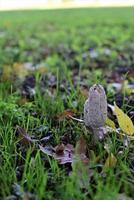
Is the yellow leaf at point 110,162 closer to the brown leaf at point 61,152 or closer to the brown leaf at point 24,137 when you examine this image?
the brown leaf at point 61,152

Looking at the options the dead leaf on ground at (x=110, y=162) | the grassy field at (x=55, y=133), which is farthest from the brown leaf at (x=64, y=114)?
the dead leaf on ground at (x=110, y=162)

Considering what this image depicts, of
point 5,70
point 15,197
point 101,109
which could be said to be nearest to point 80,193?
point 15,197

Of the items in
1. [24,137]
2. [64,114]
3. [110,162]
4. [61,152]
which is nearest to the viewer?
[110,162]

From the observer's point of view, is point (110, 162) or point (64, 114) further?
point (64, 114)

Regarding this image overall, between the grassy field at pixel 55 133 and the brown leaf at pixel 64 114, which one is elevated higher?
the brown leaf at pixel 64 114

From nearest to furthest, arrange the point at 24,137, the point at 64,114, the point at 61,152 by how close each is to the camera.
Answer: the point at 61,152 → the point at 24,137 → the point at 64,114

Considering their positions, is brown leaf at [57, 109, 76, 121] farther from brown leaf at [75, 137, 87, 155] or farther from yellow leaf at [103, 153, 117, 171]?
yellow leaf at [103, 153, 117, 171]

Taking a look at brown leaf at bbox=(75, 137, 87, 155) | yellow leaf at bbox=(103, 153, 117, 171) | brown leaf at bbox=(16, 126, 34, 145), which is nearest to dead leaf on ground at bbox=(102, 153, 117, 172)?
yellow leaf at bbox=(103, 153, 117, 171)

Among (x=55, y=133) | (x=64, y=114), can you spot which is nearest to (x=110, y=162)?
A: (x=55, y=133)

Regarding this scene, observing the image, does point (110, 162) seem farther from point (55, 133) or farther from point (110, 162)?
point (55, 133)

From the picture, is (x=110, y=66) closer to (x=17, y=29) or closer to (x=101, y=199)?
(x=101, y=199)

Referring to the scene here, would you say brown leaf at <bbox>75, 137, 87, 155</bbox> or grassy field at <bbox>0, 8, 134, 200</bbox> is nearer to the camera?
grassy field at <bbox>0, 8, 134, 200</bbox>

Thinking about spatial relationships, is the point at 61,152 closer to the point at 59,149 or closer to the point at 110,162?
the point at 59,149

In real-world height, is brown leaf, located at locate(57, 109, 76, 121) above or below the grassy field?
above
